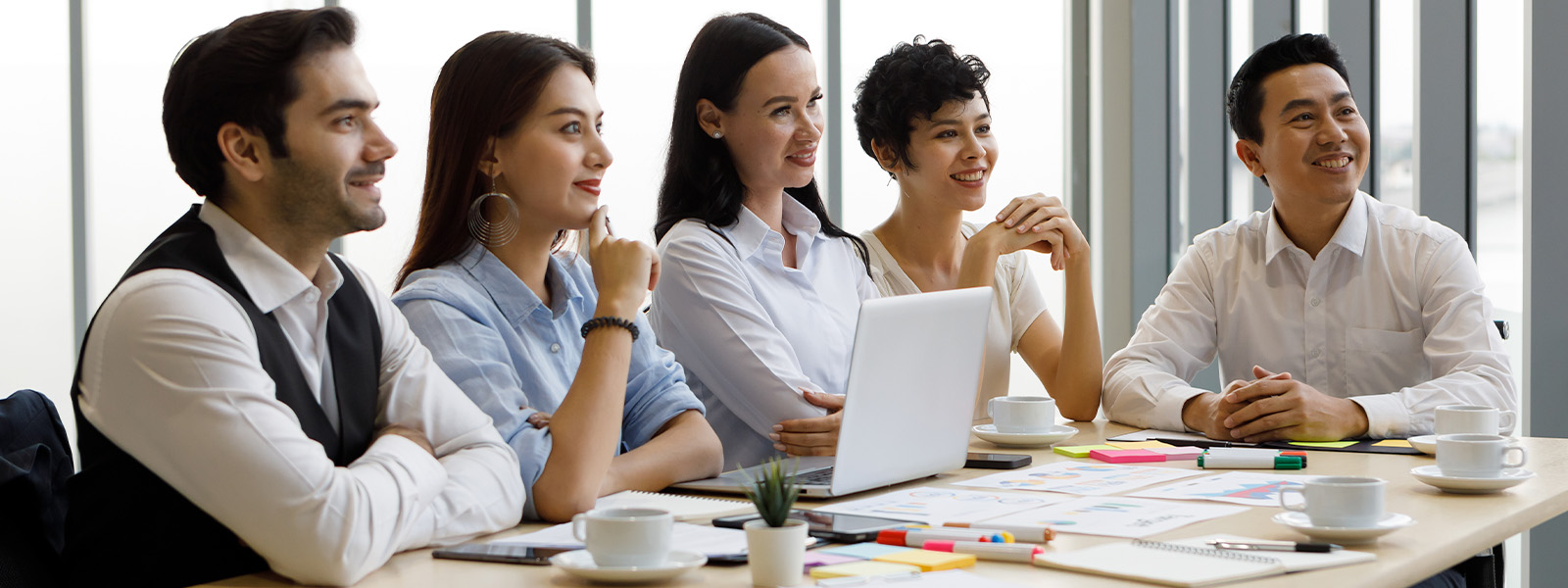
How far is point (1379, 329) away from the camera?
2758 mm

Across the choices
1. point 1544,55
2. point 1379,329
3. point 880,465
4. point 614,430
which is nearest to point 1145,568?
point 880,465

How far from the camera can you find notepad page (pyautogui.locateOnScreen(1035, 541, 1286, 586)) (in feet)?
4.12

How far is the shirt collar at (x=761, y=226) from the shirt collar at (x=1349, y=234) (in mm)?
1006

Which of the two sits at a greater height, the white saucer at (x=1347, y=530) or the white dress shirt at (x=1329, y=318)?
the white dress shirt at (x=1329, y=318)

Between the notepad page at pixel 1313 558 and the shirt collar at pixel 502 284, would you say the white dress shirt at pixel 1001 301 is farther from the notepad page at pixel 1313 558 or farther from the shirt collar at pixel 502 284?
the notepad page at pixel 1313 558

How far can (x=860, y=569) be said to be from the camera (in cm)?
132

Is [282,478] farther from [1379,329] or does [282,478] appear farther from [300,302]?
[1379,329]

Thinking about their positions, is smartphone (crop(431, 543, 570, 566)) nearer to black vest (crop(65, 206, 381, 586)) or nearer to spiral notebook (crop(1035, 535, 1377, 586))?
black vest (crop(65, 206, 381, 586))

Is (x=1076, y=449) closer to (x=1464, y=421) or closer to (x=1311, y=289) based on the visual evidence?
(x=1464, y=421)

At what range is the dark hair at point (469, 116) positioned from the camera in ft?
6.57

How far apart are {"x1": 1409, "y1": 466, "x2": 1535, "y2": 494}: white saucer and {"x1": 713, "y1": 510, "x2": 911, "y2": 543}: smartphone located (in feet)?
2.49

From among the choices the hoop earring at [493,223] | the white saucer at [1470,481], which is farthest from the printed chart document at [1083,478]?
the hoop earring at [493,223]

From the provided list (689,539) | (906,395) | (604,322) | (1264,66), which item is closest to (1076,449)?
(906,395)

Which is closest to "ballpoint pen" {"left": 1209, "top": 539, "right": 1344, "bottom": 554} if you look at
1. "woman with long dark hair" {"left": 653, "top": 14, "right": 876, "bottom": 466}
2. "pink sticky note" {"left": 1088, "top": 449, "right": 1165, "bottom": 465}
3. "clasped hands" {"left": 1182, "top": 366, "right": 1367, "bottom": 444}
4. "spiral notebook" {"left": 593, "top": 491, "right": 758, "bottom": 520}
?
"spiral notebook" {"left": 593, "top": 491, "right": 758, "bottom": 520}
